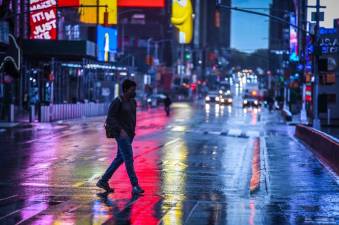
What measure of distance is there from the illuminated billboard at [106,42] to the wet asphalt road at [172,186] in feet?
155

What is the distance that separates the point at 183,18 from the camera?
170375 millimetres

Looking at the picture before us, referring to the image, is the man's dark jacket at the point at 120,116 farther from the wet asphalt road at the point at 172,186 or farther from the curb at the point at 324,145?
the curb at the point at 324,145

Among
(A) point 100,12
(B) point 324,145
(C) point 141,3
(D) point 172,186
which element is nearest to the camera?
(D) point 172,186

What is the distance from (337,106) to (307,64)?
7378mm

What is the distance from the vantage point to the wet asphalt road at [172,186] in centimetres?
1089

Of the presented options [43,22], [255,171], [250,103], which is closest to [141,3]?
[250,103]

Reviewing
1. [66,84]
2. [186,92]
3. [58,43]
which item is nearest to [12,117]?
[58,43]

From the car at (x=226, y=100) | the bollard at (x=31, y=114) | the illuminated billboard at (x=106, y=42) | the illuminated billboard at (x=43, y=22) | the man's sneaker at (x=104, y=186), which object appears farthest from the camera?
the car at (x=226, y=100)

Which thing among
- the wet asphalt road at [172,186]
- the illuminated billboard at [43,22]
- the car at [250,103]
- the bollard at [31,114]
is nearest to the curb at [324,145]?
the wet asphalt road at [172,186]

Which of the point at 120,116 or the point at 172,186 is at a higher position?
the point at 120,116

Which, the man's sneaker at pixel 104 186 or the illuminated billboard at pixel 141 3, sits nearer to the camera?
the man's sneaker at pixel 104 186

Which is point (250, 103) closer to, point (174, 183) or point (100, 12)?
point (100, 12)

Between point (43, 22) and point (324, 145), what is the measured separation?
1633 inches

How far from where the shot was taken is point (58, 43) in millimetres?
51969
